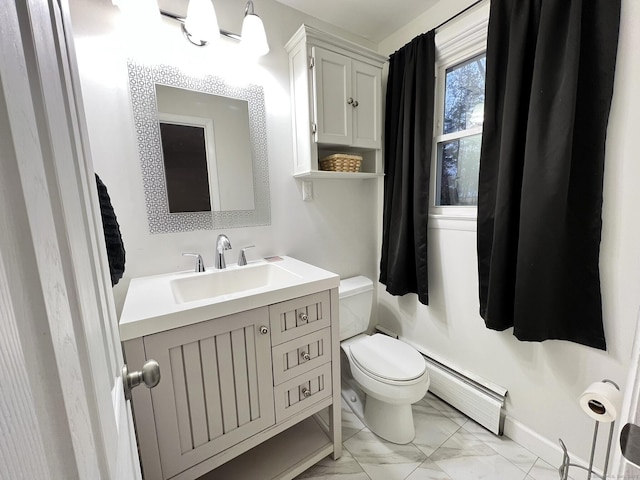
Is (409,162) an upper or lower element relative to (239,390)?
upper

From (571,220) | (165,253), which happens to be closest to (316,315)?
(165,253)

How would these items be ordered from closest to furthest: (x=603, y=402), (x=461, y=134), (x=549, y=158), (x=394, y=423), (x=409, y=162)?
(x=603, y=402) → (x=549, y=158) → (x=394, y=423) → (x=461, y=134) → (x=409, y=162)

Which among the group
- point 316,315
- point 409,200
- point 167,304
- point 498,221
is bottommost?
point 316,315

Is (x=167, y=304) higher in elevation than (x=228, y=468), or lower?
higher

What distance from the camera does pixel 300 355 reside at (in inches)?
44.6

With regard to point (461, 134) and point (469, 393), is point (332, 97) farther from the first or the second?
point (469, 393)

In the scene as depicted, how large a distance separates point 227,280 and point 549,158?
1511mm

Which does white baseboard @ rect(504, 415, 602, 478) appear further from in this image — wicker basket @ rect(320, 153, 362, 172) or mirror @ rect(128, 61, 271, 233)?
mirror @ rect(128, 61, 271, 233)

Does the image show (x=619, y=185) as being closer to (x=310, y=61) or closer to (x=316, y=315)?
(x=316, y=315)

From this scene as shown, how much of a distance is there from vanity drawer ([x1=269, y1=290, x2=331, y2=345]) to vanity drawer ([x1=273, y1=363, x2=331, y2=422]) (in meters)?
0.20

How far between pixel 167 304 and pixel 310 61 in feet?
4.40

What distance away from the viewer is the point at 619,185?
1.01 meters

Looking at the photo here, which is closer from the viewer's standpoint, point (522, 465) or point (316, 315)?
point (316, 315)

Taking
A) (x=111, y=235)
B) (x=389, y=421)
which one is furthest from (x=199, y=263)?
(x=389, y=421)
